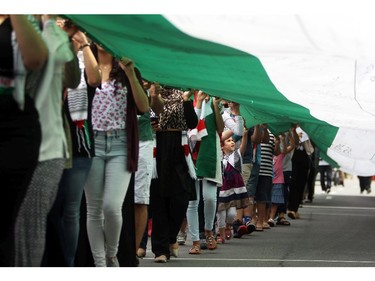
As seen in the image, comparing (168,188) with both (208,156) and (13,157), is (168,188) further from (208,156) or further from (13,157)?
(13,157)

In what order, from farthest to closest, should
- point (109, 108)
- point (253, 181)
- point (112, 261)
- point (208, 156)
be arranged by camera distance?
point (253, 181)
point (208, 156)
point (112, 261)
point (109, 108)

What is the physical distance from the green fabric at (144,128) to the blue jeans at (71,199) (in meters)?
2.36

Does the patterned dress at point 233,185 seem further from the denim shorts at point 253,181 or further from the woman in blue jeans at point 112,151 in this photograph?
Result: the woman in blue jeans at point 112,151

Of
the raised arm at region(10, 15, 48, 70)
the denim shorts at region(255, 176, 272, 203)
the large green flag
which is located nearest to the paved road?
the denim shorts at region(255, 176, 272, 203)

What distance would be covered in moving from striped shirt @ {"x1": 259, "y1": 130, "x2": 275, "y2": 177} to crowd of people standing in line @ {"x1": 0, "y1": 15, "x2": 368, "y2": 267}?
2.66 m

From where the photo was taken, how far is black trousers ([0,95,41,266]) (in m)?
6.23

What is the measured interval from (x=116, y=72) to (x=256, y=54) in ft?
3.39

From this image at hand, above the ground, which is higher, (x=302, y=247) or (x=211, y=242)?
(x=211, y=242)

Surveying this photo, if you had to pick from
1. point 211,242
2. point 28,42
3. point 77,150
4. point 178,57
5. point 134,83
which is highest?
point 28,42

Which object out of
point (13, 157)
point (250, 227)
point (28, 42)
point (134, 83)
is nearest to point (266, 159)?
point (250, 227)

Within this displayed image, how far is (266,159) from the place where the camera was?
613 inches

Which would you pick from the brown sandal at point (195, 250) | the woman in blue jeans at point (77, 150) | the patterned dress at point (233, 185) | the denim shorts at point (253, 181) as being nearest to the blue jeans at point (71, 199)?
the woman in blue jeans at point (77, 150)

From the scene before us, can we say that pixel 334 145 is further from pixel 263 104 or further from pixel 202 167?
pixel 263 104
